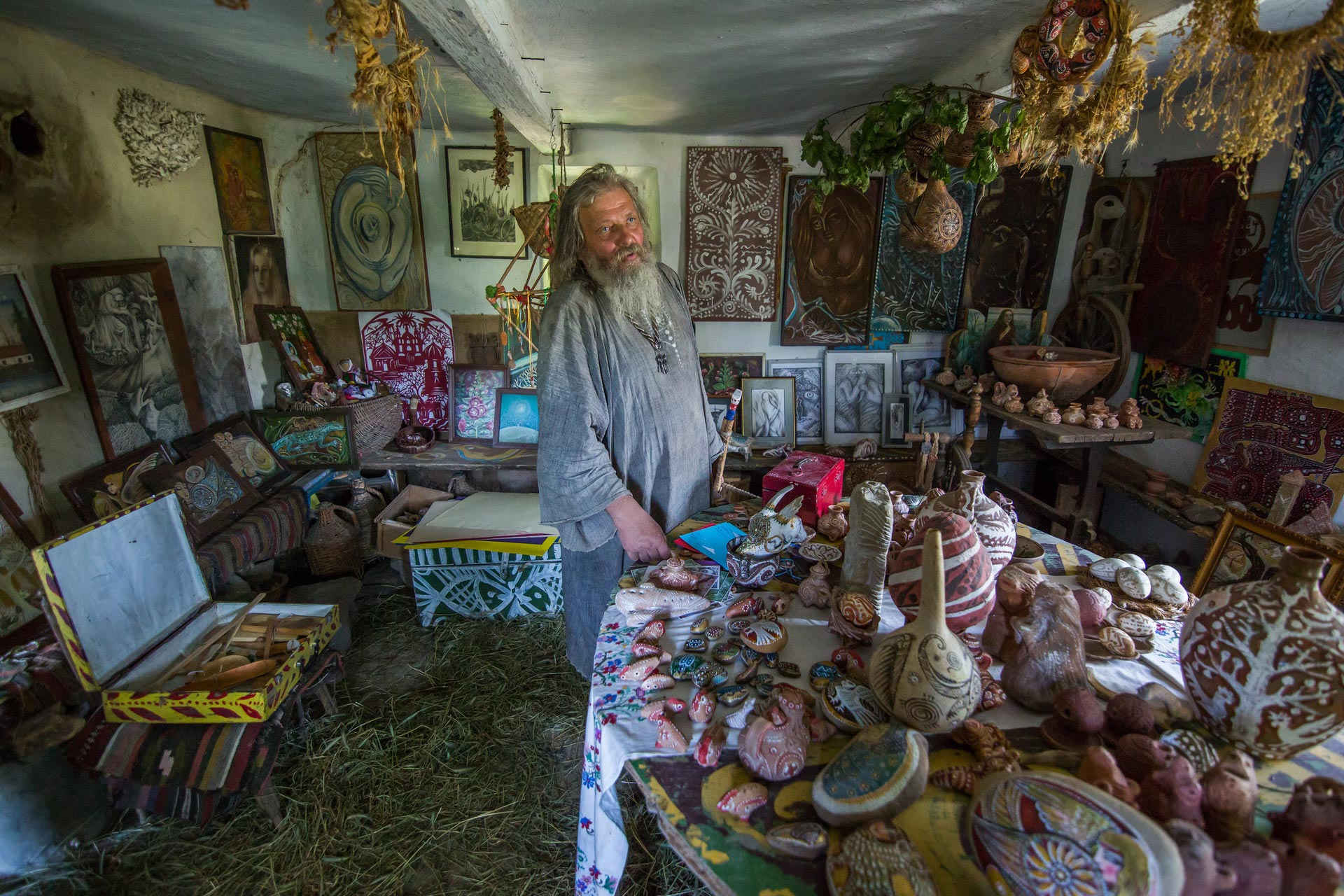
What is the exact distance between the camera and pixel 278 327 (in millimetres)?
3979

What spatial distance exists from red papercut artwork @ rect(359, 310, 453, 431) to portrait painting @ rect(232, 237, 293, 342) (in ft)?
1.76

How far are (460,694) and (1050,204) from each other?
4961 mm

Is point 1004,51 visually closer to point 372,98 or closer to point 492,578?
point 372,98

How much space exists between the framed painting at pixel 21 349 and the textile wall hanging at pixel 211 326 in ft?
2.75

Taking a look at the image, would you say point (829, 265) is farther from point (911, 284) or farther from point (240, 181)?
point (240, 181)

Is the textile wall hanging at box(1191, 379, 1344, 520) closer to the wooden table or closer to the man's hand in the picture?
the wooden table

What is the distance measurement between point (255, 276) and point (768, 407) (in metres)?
3.47

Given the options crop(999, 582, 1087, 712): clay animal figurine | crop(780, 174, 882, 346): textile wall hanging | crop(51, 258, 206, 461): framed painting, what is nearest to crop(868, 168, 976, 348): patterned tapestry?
crop(780, 174, 882, 346): textile wall hanging

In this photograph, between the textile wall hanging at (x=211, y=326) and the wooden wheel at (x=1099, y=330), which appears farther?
the wooden wheel at (x=1099, y=330)

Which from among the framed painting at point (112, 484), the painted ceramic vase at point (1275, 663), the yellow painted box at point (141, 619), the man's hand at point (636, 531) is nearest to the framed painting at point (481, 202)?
the framed painting at point (112, 484)

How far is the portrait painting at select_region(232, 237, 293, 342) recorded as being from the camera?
3.79m

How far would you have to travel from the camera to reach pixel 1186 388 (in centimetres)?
387

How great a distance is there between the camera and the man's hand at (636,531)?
7.03 ft

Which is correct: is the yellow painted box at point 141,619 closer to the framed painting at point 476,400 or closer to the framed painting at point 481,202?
the framed painting at point 476,400
